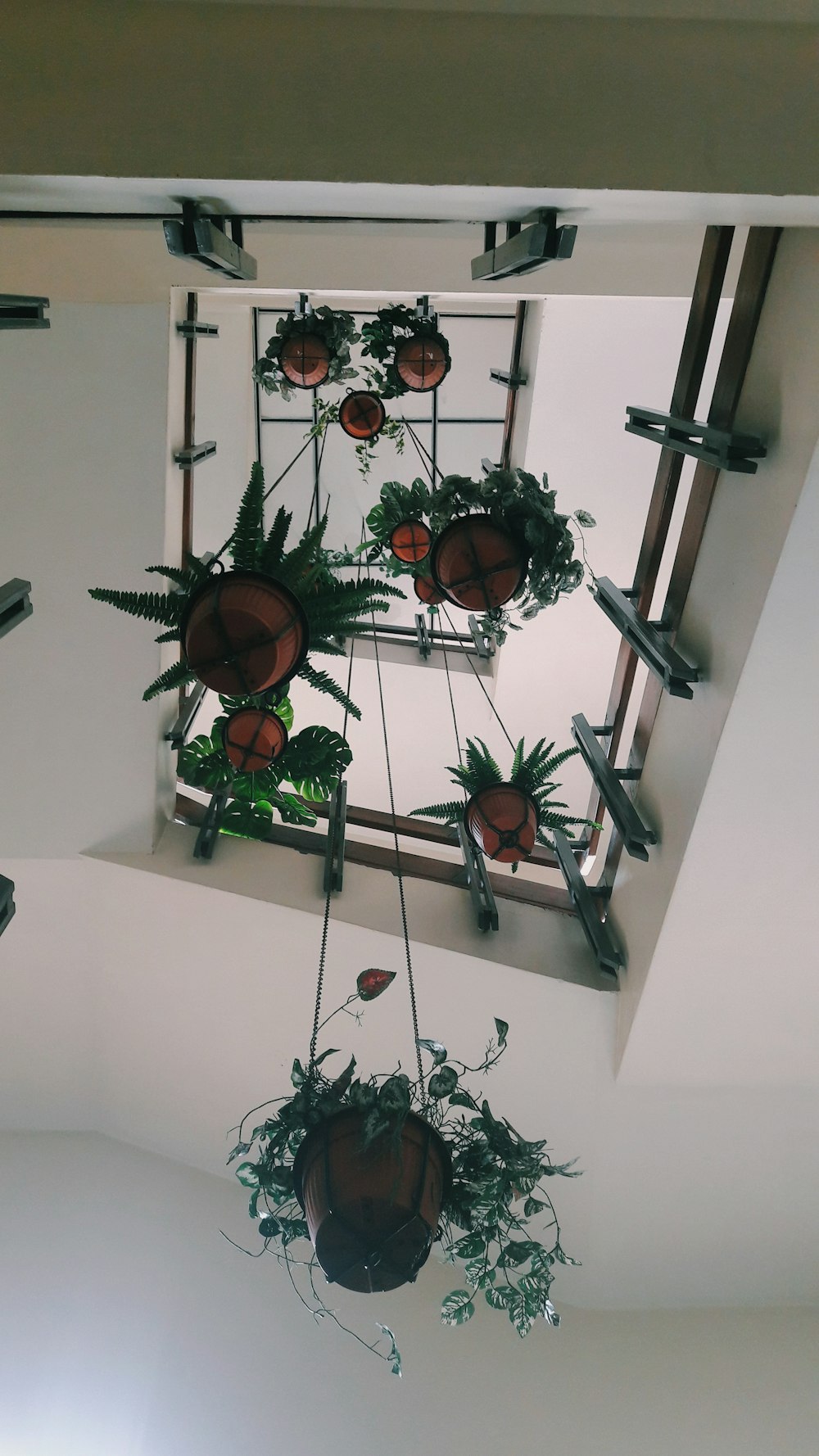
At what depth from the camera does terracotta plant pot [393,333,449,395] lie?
156 inches

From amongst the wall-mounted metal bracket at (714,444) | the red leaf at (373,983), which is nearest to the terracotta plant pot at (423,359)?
the wall-mounted metal bracket at (714,444)

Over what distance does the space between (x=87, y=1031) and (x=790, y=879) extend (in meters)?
3.27

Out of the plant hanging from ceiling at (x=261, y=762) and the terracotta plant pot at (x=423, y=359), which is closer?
the plant hanging from ceiling at (x=261, y=762)

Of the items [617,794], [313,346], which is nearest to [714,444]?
[617,794]

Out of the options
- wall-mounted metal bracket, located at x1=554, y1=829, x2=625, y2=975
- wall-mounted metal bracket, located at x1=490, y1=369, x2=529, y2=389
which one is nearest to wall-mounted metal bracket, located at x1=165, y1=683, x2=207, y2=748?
wall-mounted metal bracket, located at x1=554, y1=829, x2=625, y2=975

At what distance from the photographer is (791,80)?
72.9 inches

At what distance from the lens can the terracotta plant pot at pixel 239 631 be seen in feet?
5.96

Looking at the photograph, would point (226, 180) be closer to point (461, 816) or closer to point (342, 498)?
point (461, 816)

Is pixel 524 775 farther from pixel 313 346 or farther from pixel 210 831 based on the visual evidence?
pixel 313 346

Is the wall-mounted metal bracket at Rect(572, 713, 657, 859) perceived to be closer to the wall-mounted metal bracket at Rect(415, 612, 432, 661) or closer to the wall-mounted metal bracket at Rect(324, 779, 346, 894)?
the wall-mounted metal bracket at Rect(324, 779, 346, 894)

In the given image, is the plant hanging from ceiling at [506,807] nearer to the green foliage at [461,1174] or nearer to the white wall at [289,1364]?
the green foliage at [461,1174]

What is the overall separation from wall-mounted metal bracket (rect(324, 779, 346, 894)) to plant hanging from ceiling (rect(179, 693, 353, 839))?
0.50 meters

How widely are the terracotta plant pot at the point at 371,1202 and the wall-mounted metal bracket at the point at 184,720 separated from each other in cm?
216

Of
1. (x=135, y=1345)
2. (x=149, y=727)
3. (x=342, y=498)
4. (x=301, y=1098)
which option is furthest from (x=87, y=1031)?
(x=342, y=498)
